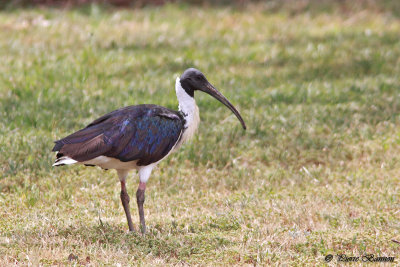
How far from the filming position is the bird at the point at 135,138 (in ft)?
21.1

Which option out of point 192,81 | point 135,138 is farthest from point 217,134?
point 135,138

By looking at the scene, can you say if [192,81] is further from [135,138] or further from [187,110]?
[135,138]

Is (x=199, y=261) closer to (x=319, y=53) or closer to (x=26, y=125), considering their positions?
(x=26, y=125)

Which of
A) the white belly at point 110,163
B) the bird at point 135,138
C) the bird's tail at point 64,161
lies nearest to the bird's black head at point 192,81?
the bird at point 135,138

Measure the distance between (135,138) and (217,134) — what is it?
2.96 meters

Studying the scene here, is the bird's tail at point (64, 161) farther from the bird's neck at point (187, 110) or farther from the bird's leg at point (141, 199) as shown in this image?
the bird's neck at point (187, 110)

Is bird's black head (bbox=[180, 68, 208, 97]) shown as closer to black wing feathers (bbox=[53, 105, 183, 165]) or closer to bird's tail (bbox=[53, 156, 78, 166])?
black wing feathers (bbox=[53, 105, 183, 165])

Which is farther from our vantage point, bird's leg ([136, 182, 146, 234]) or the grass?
bird's leg ([136, 182, 146, 234])

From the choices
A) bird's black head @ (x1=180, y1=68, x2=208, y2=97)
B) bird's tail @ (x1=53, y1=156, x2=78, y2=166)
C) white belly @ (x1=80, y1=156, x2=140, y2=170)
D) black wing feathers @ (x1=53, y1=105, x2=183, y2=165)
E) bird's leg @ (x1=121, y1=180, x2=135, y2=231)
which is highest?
bird's black head @ (x1=180, y1=68, x2=208, y2=97)

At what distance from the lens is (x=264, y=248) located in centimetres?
619

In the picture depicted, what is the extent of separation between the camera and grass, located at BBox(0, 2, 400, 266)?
6414 mm

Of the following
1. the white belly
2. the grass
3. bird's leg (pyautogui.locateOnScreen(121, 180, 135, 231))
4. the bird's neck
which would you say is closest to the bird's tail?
the white belly

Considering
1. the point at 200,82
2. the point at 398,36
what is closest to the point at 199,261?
the point at 200,82

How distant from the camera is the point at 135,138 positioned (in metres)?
6.69
